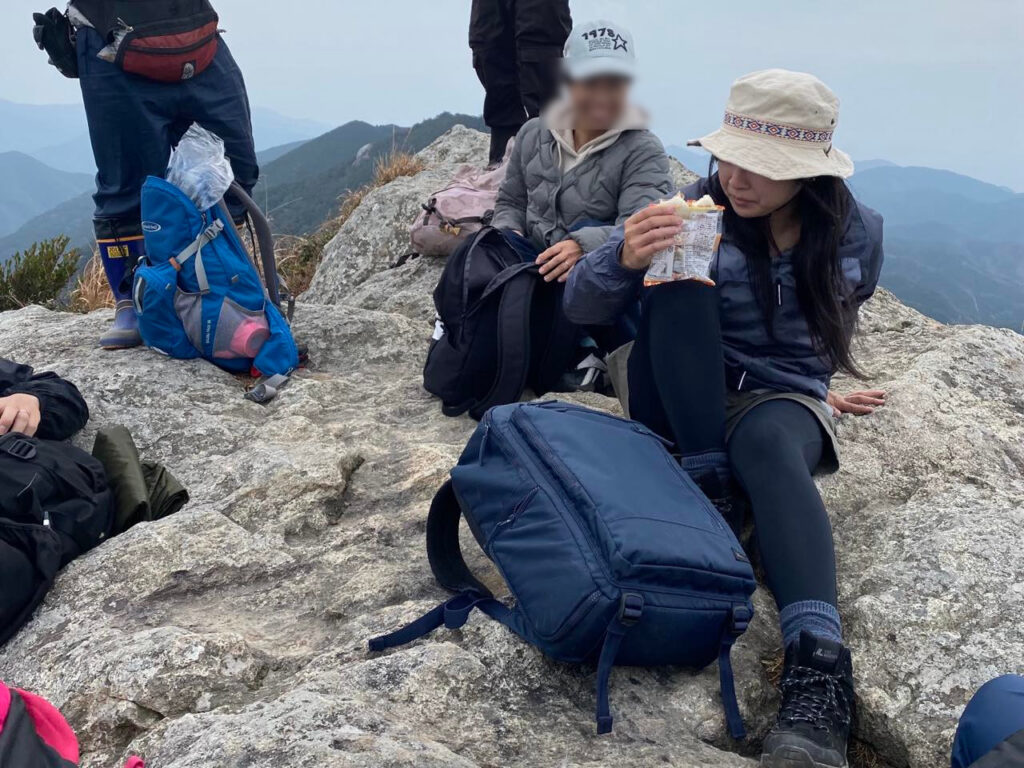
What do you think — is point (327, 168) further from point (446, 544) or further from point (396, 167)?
point (446, 544)

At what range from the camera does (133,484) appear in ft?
10.6

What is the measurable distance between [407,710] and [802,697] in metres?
1.08

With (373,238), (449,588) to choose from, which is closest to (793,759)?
(449,588)

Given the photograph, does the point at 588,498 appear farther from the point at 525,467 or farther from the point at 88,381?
the point at 88,381

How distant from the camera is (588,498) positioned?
2203 millimetres

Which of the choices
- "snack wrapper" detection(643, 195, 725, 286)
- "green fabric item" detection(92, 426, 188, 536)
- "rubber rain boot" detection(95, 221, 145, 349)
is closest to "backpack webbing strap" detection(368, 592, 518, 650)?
"snack wrapper" detection(643, 195, 725, 286)

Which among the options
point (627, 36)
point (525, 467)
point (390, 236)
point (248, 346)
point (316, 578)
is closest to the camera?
point (525, 467)

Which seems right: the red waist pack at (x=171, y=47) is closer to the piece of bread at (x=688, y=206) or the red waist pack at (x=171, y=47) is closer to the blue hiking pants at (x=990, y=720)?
the piece of bread at (x=688, y=206)

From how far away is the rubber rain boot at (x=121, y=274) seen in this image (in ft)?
15.3

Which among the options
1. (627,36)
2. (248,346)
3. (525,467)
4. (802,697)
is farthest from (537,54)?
(802,697)

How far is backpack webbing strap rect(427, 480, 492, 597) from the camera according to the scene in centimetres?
264

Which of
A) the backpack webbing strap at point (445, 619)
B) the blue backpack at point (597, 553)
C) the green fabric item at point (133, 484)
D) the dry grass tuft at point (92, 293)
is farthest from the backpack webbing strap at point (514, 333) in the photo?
the dry grass tuft at point (92, 293)

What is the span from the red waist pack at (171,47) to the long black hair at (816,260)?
3.18 m

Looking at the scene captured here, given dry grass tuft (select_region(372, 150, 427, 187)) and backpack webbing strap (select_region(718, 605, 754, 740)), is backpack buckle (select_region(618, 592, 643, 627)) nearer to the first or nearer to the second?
backpack webbing strap (select_region(718, 605, 754, 740))
